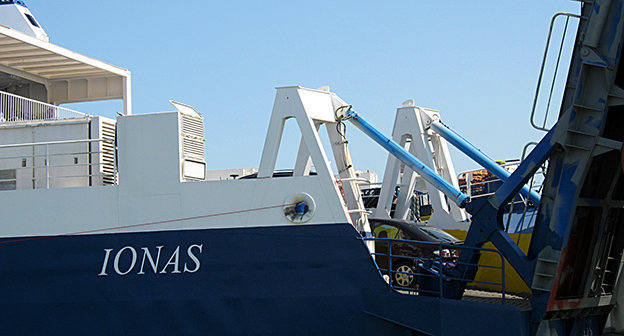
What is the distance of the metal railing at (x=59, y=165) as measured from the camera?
10106 mm

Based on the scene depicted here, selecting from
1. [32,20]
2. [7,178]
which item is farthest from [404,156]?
[32,20]

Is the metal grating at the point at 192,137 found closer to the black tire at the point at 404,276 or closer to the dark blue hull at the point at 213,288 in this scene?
the dark blue hull at the point at 213,288

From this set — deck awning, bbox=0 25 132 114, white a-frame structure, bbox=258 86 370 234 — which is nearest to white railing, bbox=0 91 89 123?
deck awning, bbox=0 25 132 114

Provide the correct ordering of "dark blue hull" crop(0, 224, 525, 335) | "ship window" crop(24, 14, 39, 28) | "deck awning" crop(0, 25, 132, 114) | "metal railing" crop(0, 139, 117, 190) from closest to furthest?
"dark blue hull" crop(0, 224, 525, 335) → "metal railing" crop(0, 139, 117, 190) → "deck awning" crop(0, 25, 132, 114) → "ship window" crop(24, 14, 39, 28)

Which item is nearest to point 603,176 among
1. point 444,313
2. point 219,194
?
point 444,313

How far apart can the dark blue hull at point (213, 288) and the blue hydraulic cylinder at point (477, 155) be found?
12.0 feet

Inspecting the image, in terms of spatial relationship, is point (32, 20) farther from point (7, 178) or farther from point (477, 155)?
point (477, 155)

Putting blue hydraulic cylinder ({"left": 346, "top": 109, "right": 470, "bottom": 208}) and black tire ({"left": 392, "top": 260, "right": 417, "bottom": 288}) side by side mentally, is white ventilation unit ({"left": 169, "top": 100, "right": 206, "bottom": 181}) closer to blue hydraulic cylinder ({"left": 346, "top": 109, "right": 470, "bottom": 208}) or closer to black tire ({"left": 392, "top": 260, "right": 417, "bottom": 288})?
blue hydraulic cylinder ({"left": 346, "top": 109, "right": 470, "bottom": 208})

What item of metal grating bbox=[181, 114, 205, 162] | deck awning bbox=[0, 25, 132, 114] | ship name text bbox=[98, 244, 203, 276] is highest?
deck awning bbox=[0, 25, 132, 114]

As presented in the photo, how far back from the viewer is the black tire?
11.1 meters

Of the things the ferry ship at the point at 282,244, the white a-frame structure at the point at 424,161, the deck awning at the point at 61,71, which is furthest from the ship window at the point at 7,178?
the white a-frame structure at the point at 424,161

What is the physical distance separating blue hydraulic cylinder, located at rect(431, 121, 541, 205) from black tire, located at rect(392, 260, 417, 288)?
223 cm

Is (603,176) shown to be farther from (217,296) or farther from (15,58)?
(15,58)

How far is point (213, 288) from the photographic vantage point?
29.5 ft
